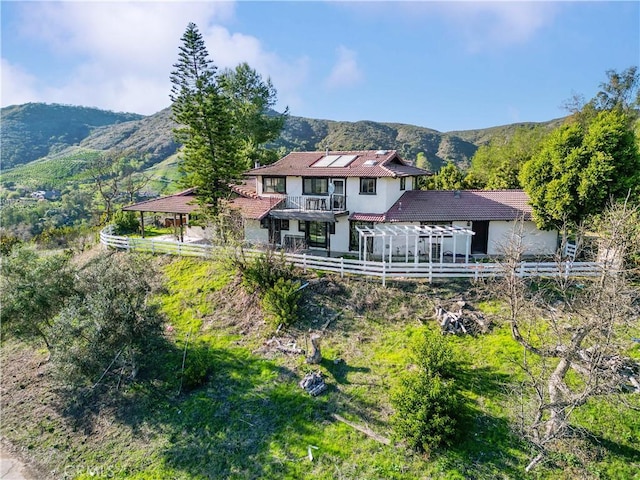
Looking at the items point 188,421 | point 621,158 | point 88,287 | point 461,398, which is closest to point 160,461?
point 188,421

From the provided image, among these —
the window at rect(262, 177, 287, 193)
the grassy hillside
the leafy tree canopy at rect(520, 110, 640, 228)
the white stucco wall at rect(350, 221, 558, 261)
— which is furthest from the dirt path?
the leafy tree canopy at rect(520, 110, 640, 228)

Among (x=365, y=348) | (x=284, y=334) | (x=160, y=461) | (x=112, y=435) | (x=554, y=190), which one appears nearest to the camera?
(x=160, y=461)

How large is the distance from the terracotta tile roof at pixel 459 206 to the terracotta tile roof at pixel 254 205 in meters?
6.66

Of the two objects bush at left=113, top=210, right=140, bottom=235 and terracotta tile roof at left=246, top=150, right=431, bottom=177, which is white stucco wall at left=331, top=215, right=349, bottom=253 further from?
bush at left=113, top=210, right=140, bottom=235

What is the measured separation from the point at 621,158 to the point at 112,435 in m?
22.1

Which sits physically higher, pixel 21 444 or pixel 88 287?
pixel 88 287

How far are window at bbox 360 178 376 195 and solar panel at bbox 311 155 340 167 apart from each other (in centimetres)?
288

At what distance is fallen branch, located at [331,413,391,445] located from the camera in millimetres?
9771

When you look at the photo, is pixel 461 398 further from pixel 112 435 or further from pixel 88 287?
pixel 88 287

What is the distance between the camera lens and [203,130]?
20.5m

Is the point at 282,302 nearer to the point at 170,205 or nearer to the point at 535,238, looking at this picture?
the point at 170,205

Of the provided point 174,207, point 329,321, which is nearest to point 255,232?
point 174,207

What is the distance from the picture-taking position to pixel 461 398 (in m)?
10.4

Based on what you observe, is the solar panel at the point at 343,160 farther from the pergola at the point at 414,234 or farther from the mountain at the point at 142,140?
the mountain at the point at 142,140
